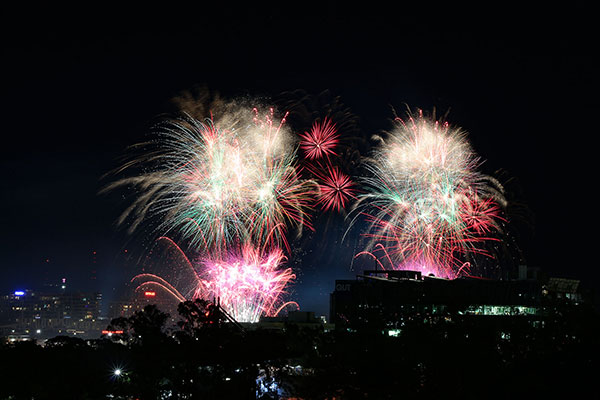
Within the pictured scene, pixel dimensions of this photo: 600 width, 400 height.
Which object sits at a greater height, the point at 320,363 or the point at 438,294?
the point at 438,294

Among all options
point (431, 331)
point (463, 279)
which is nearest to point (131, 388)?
point (431, 331)

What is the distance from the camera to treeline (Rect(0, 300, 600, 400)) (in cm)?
3306

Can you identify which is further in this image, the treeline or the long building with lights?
the long building with lights

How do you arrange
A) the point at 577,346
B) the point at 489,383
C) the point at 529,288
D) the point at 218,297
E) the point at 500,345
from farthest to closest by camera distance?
1. the point at 529,288
2. the point at 218,297
3. the point at 500,345
4. the point at 577,346
5. the point at 489,383

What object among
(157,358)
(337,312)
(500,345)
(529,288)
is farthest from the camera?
(337,312)

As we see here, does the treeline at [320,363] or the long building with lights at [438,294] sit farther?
the long building with lights at [438,294]

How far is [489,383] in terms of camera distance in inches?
1264

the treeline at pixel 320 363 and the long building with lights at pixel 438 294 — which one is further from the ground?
the long building with lights at pixel 438 294

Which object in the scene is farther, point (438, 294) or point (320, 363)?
point (438, 294)

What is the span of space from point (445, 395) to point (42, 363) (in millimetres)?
29440

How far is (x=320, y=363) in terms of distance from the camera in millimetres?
36281

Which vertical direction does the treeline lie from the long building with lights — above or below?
below

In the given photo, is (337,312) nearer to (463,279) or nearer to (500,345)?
(463,279)

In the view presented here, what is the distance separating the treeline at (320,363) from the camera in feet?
108
